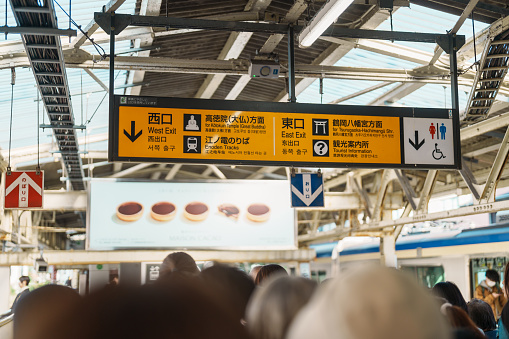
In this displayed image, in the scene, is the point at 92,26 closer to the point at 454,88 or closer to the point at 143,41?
the point at 143,41

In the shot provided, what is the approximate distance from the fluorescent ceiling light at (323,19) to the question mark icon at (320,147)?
104 centimetres

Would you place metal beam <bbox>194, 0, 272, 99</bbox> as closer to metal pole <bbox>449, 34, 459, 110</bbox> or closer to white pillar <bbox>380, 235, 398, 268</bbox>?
metal pole <bbox>449, 34, 459, 110</bbox>

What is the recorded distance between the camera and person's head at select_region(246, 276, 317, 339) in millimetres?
1394

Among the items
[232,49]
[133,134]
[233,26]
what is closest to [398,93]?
[232,49]

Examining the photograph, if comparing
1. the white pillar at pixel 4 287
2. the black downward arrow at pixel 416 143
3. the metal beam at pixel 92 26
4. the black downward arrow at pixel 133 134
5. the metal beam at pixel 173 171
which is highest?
the metal beam at pixel 92 26

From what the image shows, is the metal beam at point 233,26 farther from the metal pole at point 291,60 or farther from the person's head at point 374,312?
the person's head at point 374,312

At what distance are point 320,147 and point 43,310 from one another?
541 centimetres

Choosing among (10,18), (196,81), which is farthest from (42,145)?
(10,18)

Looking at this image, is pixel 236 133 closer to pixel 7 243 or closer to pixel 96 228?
pixel 96 228

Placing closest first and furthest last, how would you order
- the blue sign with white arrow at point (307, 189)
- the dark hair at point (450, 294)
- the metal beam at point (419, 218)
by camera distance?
the dark hair at point (450, 294), the metal beam at point (419, 218), the blue sign with white arrow at point (307, 189)

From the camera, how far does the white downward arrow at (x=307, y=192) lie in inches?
466

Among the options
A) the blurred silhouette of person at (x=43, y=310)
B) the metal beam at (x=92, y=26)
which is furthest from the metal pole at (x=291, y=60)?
the blurred silhouette of person at (x=43, y=310)

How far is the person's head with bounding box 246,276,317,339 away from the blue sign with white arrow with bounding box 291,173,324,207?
10223 mm

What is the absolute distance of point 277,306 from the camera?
1.47 metres
